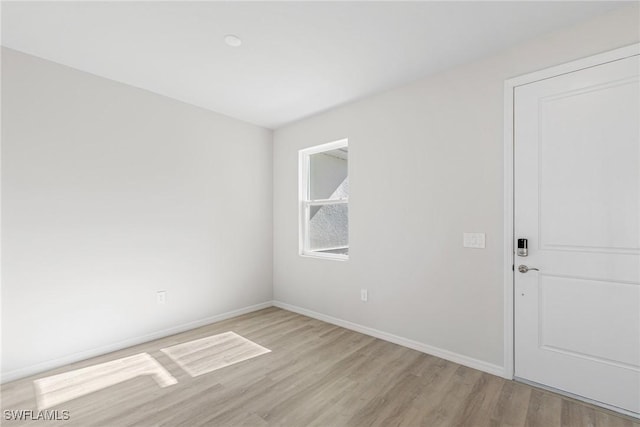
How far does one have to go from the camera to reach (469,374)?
231 centimetres

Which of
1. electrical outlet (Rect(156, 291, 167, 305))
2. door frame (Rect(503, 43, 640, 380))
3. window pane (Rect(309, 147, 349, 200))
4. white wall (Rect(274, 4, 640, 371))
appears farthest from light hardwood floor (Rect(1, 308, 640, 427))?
window pane (Rect(309, 147, 349, 200))

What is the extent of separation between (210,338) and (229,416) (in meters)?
1.34

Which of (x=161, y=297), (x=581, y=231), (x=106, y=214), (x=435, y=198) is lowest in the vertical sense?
(x=161, y=297)

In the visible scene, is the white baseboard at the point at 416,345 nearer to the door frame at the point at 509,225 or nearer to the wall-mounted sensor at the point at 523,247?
the door frame at the point at 509,225

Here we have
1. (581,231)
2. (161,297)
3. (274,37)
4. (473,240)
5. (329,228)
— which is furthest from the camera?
(329,228)

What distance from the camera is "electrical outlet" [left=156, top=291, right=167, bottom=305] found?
10.1 ft

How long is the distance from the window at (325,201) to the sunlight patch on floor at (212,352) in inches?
54.8

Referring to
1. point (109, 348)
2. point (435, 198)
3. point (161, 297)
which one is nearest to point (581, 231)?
point (435, 198)

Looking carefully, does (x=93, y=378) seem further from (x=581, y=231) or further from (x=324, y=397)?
(x=581, y=231)

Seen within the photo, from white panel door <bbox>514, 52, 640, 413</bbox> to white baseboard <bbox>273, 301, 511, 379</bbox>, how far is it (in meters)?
0.20

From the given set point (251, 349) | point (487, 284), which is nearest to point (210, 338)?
point (251, 349)

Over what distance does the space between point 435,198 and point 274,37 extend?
1.91m

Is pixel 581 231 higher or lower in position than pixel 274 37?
lower

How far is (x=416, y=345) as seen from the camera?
109 inches
